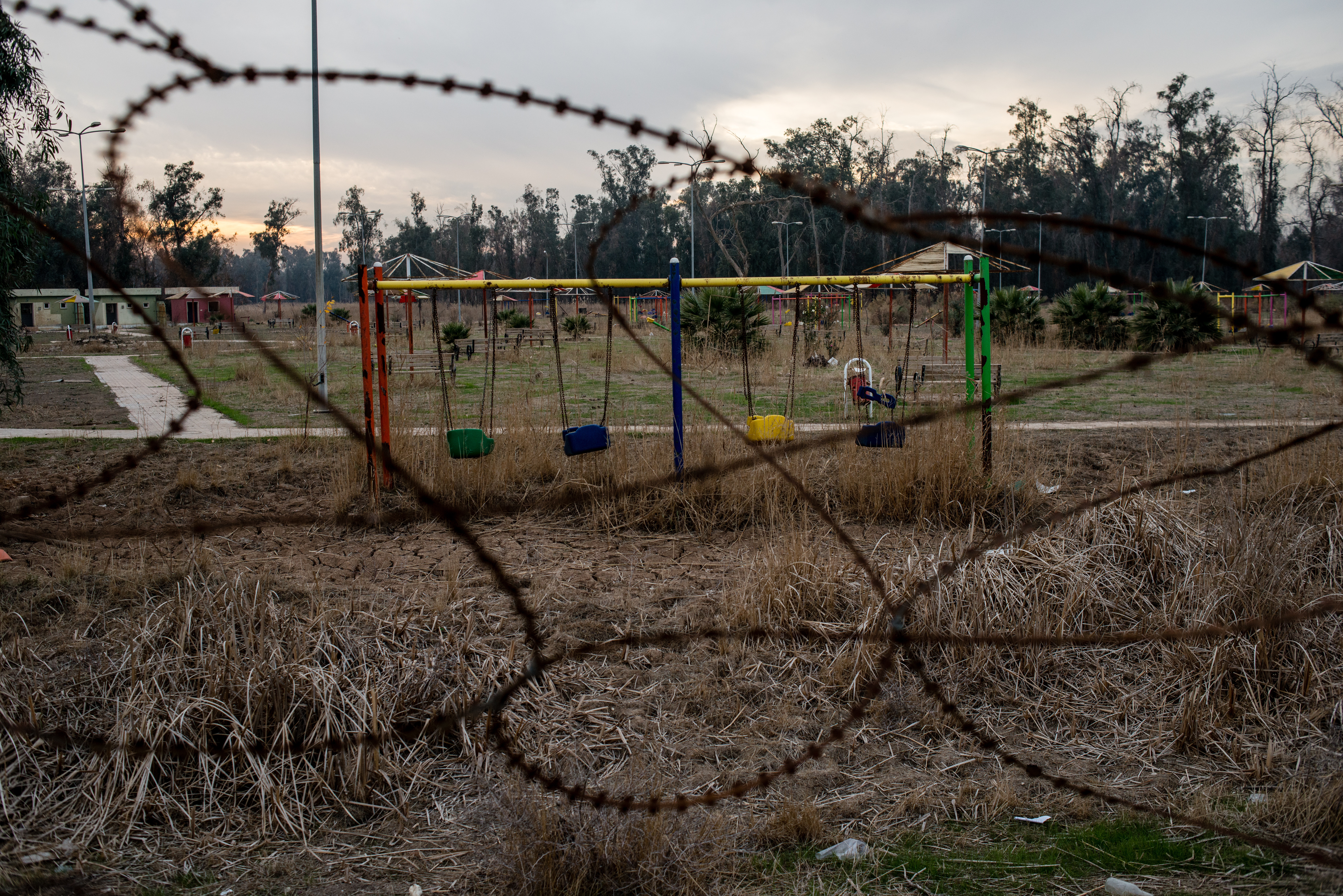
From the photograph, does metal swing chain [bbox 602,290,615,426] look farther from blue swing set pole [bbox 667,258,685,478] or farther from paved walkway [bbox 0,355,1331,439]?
blue swing set pole [bbox 667,258,685,478]

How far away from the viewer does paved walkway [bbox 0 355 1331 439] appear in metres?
7.89

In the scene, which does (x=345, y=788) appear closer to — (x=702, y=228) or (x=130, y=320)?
(x=702, y=228)

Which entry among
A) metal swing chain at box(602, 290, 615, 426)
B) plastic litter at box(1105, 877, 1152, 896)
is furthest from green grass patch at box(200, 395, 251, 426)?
plastic litter at box(1105, 877, 1152, 896)

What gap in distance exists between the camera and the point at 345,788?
10.3ft

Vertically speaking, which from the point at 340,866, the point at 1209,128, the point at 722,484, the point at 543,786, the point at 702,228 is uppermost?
the point at 1209,128

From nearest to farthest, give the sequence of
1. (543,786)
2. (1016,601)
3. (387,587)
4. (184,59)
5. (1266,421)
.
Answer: (184,59)
(543,786)
(1016,601)
(387,587)
(1266,421)

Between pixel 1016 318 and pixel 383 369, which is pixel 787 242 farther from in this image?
pixel 383 369

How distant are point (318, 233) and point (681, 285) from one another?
32.2 feet

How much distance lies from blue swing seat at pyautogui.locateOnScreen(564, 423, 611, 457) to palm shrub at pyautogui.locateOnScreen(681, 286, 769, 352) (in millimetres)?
10821

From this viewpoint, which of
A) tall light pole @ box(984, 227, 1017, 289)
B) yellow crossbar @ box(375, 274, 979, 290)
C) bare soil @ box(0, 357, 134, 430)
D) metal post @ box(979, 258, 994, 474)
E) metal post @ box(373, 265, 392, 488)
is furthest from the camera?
tall light pole @ box(984, 227, 1017, 289)

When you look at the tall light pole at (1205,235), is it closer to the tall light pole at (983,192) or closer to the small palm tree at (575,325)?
the tall light pole at (983,192)

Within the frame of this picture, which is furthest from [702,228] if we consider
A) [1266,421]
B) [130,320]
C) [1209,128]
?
[1266,421]

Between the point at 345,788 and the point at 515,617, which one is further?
the point at 515,617

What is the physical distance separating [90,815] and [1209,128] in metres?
76.2
